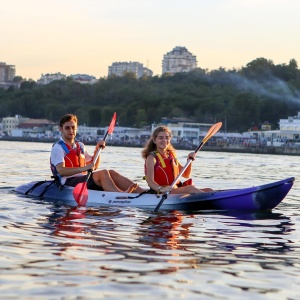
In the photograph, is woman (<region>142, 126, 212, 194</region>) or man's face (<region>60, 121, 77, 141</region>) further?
man's face (<region>60, 121, 77, 141</region>)

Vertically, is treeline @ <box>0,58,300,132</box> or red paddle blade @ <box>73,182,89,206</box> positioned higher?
treeline @ <box>0,58,300,132</box>

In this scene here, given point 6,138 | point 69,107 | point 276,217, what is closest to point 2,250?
point 276,217

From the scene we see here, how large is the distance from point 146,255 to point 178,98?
5820 inches

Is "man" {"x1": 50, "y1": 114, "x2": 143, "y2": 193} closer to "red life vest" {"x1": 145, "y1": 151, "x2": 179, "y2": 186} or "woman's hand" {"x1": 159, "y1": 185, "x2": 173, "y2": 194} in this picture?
"red life vest" {"x1": 145, "y1": 151, "x2": 179, "y2": 186}

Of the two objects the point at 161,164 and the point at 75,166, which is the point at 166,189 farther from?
the point at 75,166

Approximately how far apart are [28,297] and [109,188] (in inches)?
321

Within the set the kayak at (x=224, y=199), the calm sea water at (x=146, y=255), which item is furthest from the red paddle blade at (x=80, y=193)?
the calm sea water at (x=146, y=255)

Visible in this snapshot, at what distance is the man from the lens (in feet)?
49.4

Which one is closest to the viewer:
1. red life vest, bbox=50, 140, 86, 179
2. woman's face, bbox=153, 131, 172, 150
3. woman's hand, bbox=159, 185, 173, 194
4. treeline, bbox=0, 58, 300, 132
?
woman's face, bbox=153, 131, 172, 150

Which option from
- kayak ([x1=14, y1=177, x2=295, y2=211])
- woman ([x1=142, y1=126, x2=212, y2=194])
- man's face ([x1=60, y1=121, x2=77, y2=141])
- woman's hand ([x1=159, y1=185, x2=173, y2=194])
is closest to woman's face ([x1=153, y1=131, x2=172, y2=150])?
woman ([x1=142, y1=126, x2=212, y2=194])

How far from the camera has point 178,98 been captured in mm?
156875

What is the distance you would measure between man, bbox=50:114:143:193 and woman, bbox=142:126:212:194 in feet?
2.28

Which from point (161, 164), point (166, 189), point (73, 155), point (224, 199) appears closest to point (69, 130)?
point (73, 155)

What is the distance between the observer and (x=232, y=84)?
168875mm
